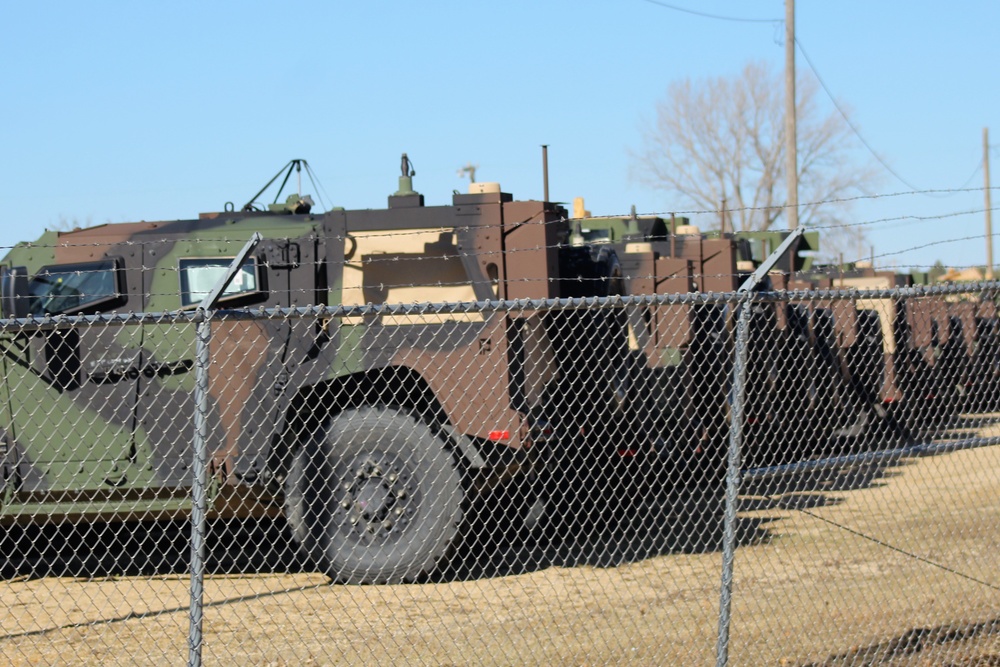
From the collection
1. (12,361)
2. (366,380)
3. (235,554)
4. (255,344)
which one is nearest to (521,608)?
(366,380)

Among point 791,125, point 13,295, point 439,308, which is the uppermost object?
point 791,125

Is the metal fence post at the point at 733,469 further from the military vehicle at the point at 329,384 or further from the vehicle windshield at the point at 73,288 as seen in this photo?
the vehicle windshield at the point at 73,288

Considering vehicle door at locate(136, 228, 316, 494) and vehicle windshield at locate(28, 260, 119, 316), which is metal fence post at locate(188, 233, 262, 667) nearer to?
vehicle door at locate(136, 228, 316, 494)

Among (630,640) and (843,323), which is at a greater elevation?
(843,323)

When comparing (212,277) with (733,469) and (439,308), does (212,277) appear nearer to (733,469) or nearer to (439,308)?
(439,308)

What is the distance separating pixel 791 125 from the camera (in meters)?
18.9

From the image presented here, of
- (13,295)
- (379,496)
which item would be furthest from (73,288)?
(379,496)

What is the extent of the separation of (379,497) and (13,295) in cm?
255

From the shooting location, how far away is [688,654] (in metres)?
5.44

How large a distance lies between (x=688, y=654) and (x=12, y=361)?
421 centimetres

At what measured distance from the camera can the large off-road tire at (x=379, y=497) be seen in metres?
6.86

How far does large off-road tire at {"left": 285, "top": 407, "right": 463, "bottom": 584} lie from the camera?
6855 millimetres

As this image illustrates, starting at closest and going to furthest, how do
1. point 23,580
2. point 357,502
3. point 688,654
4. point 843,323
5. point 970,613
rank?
point 688,654
point 970,613
point 357,502
point 23,580
point 843,323

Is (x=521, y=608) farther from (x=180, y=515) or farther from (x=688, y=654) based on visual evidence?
(x=180, y=515)
